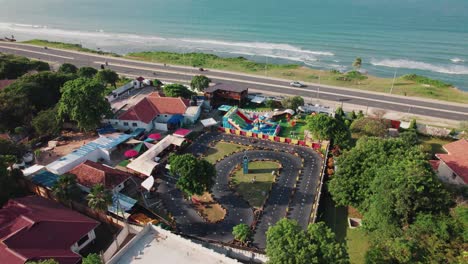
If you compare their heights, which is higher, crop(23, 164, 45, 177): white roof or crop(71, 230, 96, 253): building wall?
crop(23, 164, 45, 177): white roof

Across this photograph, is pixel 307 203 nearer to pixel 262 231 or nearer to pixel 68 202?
pixel 262 231

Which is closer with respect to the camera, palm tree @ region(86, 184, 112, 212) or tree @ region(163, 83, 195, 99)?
palm tree @ region(86, 184, 112, 212)

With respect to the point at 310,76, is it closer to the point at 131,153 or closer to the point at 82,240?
the point at 131,153

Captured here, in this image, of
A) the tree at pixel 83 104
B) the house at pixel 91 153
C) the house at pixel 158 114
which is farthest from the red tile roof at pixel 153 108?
the house at pixel 91 153

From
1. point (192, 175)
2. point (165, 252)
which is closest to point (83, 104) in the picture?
point (192, 175)

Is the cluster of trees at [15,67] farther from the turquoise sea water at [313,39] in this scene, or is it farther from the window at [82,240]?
the window at [82,240]

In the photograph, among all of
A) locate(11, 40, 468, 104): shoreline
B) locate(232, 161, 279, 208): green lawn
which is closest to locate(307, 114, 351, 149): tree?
locate(232, 161, 279, 208): green lawn

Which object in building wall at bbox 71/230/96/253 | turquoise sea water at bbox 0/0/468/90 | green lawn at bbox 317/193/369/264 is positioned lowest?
building wall at bbox 71/230/96/253

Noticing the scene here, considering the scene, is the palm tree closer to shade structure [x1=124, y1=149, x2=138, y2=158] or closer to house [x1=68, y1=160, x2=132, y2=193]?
house [x1=68, y1=160, x2=132, y2=193]
